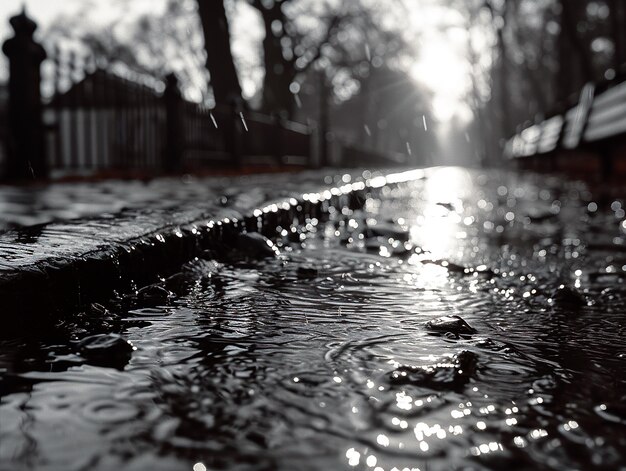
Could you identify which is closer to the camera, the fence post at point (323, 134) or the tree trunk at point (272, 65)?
the fence post at point (323, 134)

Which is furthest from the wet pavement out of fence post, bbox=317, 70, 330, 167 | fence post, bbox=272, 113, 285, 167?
fence post, bbox=317, 70, 330, 167

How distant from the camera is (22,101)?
691 cm

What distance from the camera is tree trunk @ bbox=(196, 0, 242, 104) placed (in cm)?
1622

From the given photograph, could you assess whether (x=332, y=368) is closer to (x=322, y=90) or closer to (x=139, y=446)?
(x=139, y=446)

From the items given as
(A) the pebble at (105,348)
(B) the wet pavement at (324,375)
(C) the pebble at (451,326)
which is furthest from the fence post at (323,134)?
(A) the pebble at (105,348)

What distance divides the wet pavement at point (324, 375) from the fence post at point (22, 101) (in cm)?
549

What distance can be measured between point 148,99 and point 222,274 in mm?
7665

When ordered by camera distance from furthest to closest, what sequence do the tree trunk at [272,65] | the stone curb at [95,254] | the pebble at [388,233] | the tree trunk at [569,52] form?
the tree trunk at [272,65] < the tree trunk at [569,52] < the pebble at [388,233] < the stone curb at [95,254]

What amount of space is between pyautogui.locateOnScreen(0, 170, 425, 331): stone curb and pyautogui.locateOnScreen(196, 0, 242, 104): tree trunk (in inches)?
555

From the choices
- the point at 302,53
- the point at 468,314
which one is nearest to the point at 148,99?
the point at 468,314

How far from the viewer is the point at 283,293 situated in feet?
5.97

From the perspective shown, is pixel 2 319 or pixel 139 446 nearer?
pixel 139 446

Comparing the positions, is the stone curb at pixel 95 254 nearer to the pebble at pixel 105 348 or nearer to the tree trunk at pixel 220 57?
the pebble at pixel 105 348

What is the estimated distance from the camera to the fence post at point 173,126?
9.17 m
